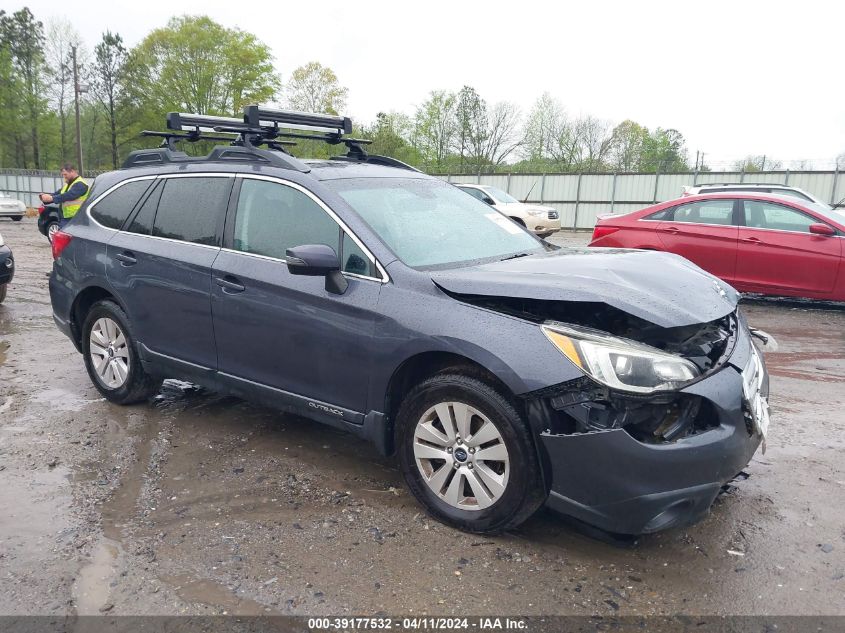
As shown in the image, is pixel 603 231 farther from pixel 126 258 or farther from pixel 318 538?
pixel 318 538

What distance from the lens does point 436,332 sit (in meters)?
3.21

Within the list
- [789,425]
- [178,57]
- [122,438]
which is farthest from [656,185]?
[178,57]

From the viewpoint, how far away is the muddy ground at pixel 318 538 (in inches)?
111

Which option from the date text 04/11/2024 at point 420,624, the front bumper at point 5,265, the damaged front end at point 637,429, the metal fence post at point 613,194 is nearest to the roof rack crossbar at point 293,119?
the damaged front end at point 637,429

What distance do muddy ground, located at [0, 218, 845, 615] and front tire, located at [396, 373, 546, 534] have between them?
0.46 feet

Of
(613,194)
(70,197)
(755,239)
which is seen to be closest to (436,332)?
(755,239)

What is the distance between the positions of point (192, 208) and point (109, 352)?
1373mm

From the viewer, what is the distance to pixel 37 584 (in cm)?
291

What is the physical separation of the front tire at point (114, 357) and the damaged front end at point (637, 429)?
3.16 metres

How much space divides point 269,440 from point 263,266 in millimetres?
1214

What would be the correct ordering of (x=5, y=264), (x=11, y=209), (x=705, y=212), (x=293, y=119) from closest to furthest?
(x=293, y=119)
(x=5, y=264)
(x=705, y=212)
(x=11, y=209)

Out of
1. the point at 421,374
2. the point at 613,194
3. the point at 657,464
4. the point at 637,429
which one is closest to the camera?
the point at 657,464

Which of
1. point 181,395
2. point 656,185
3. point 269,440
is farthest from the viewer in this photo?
point 656,185

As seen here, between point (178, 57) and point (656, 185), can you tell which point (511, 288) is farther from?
point (178, 57)
